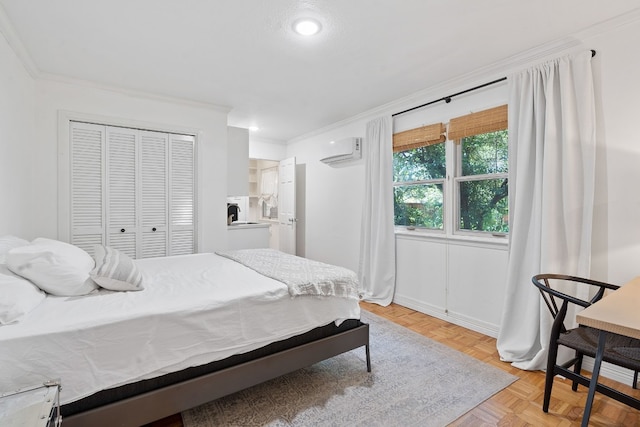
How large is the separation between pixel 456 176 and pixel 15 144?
4.01 meters

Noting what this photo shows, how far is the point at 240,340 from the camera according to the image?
179 cm

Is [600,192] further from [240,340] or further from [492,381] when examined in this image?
[240,340]

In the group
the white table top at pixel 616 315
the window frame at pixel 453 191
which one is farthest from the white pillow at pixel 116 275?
the window frame at pixel 453 191

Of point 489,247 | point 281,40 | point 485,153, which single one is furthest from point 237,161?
point 489,247

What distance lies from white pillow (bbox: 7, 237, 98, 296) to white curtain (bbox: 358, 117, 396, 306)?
9.77ft

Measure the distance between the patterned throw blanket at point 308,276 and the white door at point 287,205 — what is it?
2.78 metres

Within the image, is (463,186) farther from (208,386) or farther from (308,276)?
(208,386)

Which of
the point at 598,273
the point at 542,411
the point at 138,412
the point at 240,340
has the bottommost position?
the point at 542,411

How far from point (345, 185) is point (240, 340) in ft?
10.5

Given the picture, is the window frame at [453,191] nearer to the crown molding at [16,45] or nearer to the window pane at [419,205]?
the window pane at [419,205]

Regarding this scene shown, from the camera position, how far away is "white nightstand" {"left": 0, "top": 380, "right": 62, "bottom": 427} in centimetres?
102

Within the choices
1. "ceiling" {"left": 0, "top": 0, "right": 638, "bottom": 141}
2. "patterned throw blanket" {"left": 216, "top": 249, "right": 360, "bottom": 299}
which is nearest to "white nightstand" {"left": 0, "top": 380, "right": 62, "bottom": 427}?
"patterned throw blanket" {"left": 216, "top": 249, "right": 360, "bottom": 299}

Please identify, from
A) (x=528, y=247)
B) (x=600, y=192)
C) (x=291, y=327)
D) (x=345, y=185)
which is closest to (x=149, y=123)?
(x=345, y=185)

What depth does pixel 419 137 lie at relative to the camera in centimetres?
348
